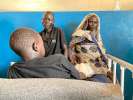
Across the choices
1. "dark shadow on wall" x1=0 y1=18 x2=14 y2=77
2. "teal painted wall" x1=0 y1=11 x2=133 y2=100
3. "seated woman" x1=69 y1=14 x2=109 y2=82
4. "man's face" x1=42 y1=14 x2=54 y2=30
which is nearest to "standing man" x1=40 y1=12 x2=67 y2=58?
"man's face" x1=42 y1=14 x2=54 y2=30

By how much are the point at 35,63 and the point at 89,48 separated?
1.72 meters

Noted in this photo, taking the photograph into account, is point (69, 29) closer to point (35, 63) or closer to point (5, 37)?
point (5, 37)

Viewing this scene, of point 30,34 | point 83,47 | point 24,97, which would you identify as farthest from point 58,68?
point 83,47

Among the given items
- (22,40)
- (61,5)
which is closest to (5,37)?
(22,40)

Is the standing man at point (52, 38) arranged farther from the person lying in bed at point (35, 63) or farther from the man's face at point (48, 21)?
the person lying in bed at point (35, 63)

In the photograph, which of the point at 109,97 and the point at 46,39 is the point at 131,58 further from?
the point at 109,97

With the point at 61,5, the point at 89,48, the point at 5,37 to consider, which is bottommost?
the point at 89,48

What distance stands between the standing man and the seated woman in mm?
115

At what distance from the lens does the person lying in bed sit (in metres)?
1.03

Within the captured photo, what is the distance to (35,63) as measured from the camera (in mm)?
1051

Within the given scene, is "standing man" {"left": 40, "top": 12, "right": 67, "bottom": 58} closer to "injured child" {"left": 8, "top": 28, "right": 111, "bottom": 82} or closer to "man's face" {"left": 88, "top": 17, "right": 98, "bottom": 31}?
"man's face" {"left": 88, "top": 17, "right": 98, "bottom": 31}

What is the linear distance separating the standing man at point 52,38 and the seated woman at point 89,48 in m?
0.12

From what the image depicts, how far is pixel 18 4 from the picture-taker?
527 cm

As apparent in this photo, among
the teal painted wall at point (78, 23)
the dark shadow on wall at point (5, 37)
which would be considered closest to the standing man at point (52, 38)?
the teal painted wall at point (78, 23)
